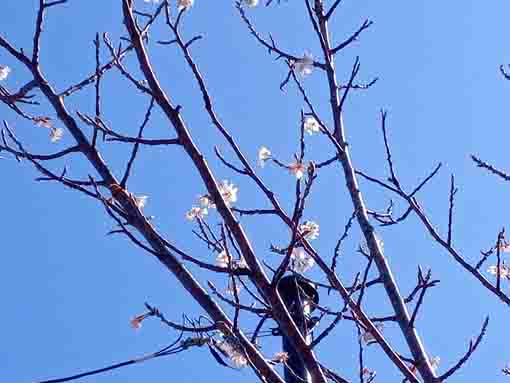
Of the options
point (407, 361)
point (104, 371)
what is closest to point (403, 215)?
point (407, 361)

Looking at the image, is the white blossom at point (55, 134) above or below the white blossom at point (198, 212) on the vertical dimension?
above

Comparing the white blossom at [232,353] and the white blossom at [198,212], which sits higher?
the white blossom at [198,212]

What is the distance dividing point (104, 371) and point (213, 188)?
0.65m

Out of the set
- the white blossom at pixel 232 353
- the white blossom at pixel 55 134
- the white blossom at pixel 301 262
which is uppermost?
the white blossom at pixel 55 134

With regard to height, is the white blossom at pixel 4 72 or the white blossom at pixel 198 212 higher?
the white blossom at pixel 4 72

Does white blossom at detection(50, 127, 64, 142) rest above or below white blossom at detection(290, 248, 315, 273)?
above

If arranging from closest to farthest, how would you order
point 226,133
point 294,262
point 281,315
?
point 281,315
point 226,133
point 294,262

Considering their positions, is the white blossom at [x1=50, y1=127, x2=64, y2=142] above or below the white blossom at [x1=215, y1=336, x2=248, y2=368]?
above

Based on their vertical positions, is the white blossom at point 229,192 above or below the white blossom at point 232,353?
above

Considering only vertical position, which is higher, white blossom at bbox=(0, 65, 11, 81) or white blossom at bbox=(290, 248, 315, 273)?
white blossom at bbox=(0, 65, 11, 81)

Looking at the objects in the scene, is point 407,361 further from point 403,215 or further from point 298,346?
point 403,215

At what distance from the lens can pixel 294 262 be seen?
369 cm

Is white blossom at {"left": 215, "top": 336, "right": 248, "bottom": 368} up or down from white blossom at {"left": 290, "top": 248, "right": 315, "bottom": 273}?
down

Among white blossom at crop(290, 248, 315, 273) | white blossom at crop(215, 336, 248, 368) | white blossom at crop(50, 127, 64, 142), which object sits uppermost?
white blossom at crop(50, 127, 64, 142)
